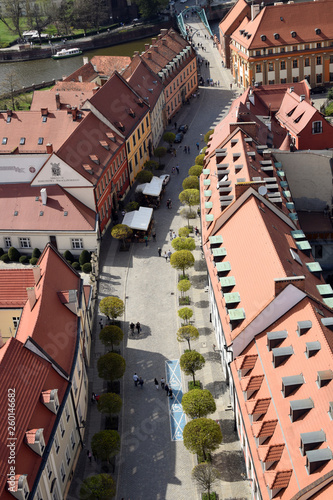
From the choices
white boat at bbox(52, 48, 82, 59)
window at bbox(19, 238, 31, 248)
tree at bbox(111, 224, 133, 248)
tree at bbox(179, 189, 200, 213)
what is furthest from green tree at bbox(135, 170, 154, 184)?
white boat at bbox(52, 48, 82, 59)

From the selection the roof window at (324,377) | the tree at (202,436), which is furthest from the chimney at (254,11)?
the roof window at (324,377)

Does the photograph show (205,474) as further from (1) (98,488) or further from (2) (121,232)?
(2) (121,232)

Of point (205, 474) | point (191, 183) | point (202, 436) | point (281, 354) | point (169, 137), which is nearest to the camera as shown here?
point (281, 354)

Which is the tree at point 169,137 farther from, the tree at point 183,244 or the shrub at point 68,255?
the shrub at point 68,255

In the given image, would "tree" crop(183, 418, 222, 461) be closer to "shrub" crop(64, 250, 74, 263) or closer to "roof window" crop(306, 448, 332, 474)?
"roof window" crop(306, 448, 332, 474)

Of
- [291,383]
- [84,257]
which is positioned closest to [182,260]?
[84,257]

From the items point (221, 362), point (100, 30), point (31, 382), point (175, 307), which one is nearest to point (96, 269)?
point (175, 307)
